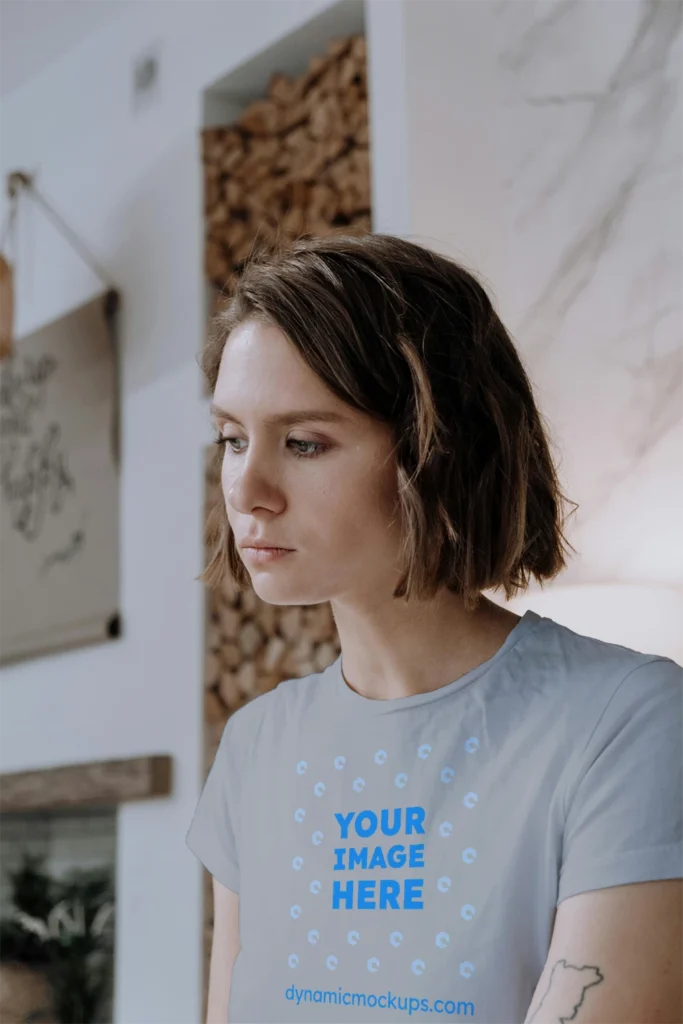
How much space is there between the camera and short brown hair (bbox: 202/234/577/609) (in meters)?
1.03

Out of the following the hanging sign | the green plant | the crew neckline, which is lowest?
the green plant

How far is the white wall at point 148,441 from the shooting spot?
9.11 feet

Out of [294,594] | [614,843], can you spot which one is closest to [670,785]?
[614,843]

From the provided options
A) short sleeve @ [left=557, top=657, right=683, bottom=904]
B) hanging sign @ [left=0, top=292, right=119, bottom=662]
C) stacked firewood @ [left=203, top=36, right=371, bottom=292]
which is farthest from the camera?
hanging sign @ [left=0, top=292, right=119, bottom=662]

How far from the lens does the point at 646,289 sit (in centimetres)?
200

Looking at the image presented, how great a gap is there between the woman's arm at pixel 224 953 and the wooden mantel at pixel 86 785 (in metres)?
1.52

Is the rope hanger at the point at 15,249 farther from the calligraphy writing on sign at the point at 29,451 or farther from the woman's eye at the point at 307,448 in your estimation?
the woman's eye at the point at 307,448

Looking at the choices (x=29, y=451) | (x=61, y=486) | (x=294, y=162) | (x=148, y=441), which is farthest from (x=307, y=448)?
(x=29, y=451)

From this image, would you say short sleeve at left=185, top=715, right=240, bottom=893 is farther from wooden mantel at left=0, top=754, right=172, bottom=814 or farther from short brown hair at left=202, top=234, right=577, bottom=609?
wooden mantel at left=0, top=754, right=172, bottom=814

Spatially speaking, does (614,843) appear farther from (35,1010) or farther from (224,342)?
(35,1010)

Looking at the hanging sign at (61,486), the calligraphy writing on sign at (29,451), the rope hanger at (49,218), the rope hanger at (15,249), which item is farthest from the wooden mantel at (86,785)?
the rope hanger at (49,218)

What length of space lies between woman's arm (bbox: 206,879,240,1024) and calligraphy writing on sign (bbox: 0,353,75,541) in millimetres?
2136

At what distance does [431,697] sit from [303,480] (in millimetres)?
235

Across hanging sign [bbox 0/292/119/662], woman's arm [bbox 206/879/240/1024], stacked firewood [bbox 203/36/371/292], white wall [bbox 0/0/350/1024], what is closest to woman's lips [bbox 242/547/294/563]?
woman's arm [bbox 206/879/240/1024]
